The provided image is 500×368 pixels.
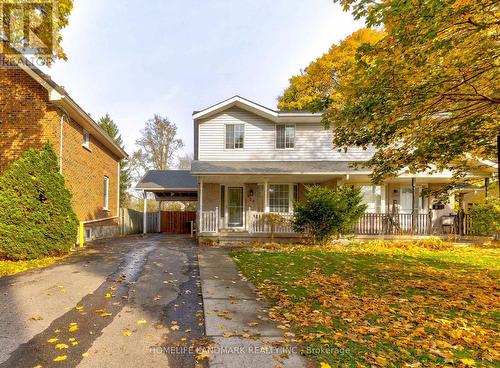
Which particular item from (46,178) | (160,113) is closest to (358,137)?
(46,178)

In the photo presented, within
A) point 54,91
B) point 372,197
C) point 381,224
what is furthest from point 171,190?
point 381,224

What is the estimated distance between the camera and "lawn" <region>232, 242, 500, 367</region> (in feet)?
10.7

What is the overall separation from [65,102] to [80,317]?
→ 9.27m

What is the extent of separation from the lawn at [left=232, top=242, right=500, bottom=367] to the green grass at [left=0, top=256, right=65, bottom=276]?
19.1 feet

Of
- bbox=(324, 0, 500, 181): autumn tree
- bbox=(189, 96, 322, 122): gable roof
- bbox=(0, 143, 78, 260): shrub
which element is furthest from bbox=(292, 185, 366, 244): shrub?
bbox=(0, 143, 78, 260): shrub

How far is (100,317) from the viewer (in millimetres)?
4336

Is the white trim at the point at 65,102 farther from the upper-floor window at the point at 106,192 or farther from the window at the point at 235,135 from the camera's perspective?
the window at the point at 235,135

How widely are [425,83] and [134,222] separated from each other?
802 inches

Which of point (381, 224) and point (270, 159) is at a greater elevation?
point (270, 159)

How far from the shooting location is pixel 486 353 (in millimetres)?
3273

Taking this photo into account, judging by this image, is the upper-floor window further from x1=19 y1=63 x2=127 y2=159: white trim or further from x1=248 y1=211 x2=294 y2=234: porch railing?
x1=248 y1=211 x2=294 y2=234: porch railing

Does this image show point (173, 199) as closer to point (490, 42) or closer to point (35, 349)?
point (35, 349)

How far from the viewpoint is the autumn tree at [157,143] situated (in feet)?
116

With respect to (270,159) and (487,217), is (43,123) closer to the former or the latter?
(270,159)
